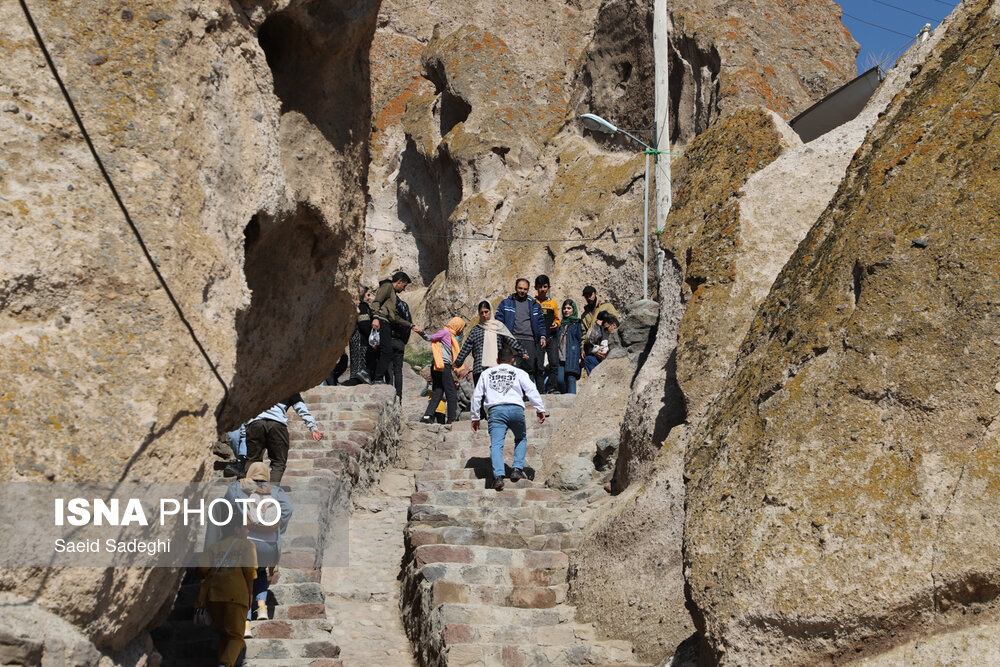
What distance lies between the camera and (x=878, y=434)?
12.1 feet

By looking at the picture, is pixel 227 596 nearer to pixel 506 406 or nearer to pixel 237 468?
pixel 237 468

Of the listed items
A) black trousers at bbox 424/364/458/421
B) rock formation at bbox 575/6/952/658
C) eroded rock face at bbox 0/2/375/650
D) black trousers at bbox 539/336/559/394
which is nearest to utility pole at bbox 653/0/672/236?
black trousers at bbox 539/336/559/394

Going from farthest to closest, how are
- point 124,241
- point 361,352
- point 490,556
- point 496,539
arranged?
point 361,352 < point 496,539 < point 490,556 < point 124,241

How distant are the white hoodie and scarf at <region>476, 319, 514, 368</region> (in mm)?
1912

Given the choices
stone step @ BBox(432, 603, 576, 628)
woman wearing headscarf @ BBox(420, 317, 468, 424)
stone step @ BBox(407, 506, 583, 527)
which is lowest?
stone step @ BBox(432, 603, 576, 628)

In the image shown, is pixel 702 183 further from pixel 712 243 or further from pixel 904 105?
pixel 904 105

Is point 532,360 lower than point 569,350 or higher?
lower

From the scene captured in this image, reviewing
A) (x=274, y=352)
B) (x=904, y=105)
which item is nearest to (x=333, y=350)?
(x=274, y=352)

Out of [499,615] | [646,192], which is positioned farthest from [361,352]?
[499,615]

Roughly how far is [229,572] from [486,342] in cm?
600

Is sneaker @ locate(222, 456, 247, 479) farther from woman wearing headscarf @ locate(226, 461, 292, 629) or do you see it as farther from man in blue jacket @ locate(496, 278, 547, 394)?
man in blue jacket @ locate(496, 278, 547, 394)

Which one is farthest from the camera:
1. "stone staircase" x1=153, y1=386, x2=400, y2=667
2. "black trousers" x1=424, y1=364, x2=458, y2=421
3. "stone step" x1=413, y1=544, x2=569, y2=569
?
"black trousers" x1=424, y1=364, x2=458, y2=421

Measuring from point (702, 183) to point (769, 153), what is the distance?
49 centimetres

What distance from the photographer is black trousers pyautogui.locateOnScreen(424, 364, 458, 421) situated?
1344 centimetres
